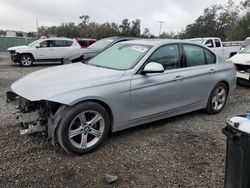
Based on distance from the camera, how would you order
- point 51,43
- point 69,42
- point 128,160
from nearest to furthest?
point 128,160 < point 51,43 < point 69,42

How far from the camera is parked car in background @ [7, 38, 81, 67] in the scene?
1528 cm

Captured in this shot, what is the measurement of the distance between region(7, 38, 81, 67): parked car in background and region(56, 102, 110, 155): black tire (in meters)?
12.7

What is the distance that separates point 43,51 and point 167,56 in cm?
1277

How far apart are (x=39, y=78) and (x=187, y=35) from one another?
6413cm

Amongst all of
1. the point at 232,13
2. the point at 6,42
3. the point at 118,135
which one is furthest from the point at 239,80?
the point at 232,13

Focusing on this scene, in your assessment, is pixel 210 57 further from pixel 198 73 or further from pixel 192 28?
pixel 192 28

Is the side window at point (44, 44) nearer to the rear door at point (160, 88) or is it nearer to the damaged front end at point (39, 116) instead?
the rear door at point (160, 88)

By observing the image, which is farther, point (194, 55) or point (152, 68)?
point (194, 55)

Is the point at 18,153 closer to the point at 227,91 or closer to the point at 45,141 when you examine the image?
the point at 45,141

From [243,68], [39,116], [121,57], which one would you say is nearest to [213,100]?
[121,57]

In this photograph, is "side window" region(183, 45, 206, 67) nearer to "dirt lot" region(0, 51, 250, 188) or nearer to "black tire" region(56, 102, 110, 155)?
"dirt lot" region(0, 51, 250, 188)

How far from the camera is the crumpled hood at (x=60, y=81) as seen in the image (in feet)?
11.4

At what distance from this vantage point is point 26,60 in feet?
50.7

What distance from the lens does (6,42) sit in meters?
30.0
